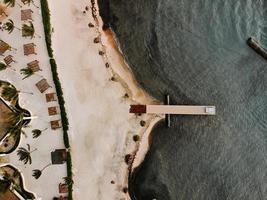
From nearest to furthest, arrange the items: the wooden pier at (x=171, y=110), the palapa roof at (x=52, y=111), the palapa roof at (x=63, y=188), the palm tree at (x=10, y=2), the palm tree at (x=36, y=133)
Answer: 1. the palapa roof at (x=63, y=188)
2. the palm tree at (x=36, y=133)
3. the palapa roof at (x=52, y=111)
4. the wooden pier at (x=171, y=110)
5. the palm tree at (x=10, y=2)

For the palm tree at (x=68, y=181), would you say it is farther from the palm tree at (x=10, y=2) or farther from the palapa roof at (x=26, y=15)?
the palm tree at (x=10, y=2)

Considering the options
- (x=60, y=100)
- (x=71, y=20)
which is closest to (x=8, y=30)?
(x=71, y=20)

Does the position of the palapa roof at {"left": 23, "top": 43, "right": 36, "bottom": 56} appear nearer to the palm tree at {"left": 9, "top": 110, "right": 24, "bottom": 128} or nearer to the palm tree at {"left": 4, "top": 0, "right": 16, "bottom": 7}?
the palm tree at {"left": 4, "top": 0, "right": 16, "bottom": 7}

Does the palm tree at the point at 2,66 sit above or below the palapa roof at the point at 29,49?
below

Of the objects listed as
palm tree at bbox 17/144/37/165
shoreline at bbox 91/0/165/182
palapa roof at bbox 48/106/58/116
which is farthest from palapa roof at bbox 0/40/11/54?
palm tree at bbox 17/144/37/165

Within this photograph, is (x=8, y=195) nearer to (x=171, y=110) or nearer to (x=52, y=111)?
(x=52, y=111)

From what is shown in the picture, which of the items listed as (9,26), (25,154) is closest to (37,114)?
(25,154)

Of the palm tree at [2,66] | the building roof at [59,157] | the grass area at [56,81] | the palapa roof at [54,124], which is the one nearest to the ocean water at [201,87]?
the grass area at [56,81]

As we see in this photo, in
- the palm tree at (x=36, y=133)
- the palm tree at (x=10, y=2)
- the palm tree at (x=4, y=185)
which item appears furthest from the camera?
the palm tree at (x=10, y=2)
